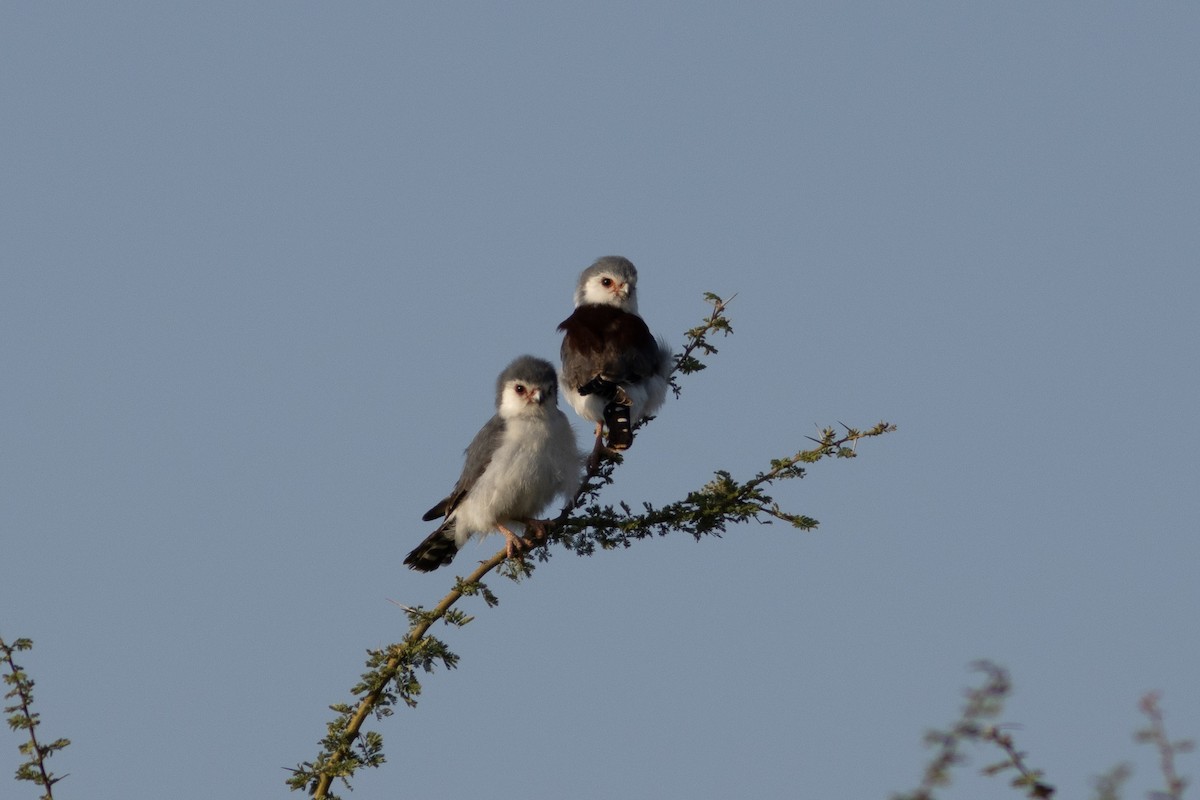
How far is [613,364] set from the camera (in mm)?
8594

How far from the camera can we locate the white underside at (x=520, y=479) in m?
7.15

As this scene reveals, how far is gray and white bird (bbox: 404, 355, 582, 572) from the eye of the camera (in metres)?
7.18

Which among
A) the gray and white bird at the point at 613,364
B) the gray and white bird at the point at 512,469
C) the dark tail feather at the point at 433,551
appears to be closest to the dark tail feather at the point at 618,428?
the gray and white bird at the point at 613,364

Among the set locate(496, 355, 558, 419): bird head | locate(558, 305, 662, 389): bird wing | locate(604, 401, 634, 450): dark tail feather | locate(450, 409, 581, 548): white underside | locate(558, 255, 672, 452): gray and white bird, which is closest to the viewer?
locate(450, 409, 581, 548): white underside

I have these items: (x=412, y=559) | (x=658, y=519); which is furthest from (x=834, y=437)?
(x=412, y=559)

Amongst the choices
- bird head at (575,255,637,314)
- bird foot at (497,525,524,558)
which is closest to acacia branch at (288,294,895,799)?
bird foot at (497,525,524,558)

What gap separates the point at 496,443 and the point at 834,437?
2667mm

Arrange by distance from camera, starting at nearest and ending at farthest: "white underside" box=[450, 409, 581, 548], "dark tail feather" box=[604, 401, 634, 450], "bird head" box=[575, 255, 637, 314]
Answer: "white underside" box=[450, 409, 581, 548] → "dark tail feather" box=[604, 401, 634, 450] → "bird head" box=[575, 255, 637, 314]

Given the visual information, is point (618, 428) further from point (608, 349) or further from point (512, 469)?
point (608, 349)

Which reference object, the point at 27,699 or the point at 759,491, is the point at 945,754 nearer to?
the point at 27,699

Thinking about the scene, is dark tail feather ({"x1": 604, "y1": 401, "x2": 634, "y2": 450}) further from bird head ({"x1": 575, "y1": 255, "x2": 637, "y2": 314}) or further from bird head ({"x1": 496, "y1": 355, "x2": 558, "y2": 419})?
bird head ({"x1": 575, "y1": 255, "x2": 637, "y2": 314})

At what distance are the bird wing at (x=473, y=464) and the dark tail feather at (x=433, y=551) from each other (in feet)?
0.30

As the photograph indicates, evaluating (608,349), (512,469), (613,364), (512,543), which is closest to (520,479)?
(512,469)

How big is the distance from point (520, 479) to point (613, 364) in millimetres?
1650
